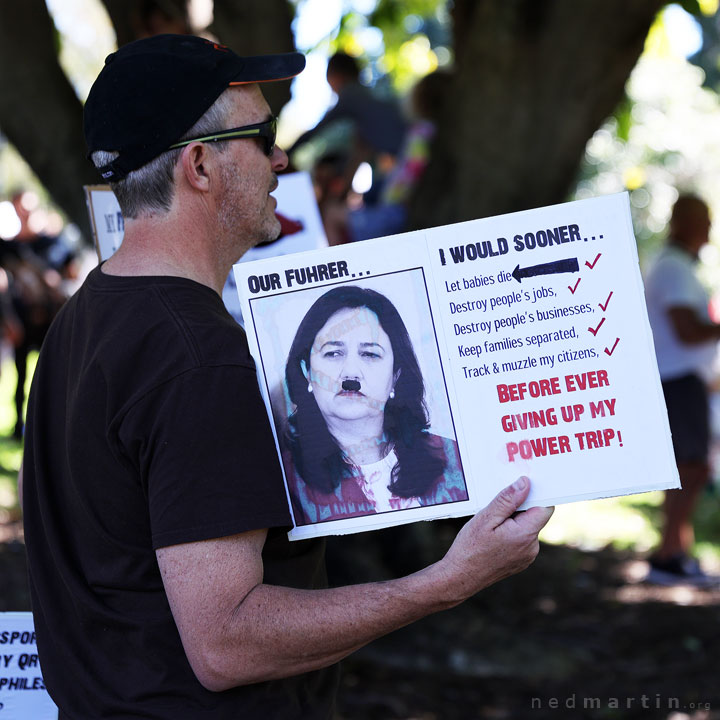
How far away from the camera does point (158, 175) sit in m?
1.63

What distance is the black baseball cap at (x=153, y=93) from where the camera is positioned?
1.61 metres

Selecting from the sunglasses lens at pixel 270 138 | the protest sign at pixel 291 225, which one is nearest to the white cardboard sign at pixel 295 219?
the protest sign at pixel 291 225

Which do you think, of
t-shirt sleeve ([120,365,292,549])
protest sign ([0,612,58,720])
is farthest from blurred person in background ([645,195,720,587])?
t-shirt sleeve ([120,365,292,549])

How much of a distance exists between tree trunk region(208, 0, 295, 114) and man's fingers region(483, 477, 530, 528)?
266cm

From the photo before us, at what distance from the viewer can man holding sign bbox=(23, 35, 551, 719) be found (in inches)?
56.2

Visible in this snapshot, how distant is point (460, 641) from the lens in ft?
15.4

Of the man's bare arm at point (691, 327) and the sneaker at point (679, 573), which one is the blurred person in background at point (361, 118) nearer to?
the man's bare arm at point (691, 327)

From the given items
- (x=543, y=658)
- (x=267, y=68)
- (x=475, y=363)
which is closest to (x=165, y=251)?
(x=267, y=68)

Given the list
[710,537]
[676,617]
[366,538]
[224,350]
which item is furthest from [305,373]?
[710,537]

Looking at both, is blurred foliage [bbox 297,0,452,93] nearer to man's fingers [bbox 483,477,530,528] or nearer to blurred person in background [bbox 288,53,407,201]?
blurred person in background [bbox 288,53,407,201]

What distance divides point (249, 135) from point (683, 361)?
4576mm

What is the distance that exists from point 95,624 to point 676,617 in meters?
4.39

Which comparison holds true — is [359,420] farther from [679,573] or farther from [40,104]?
[679,573]

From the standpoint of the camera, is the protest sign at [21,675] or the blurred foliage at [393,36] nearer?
the protest sign at [21,675]
